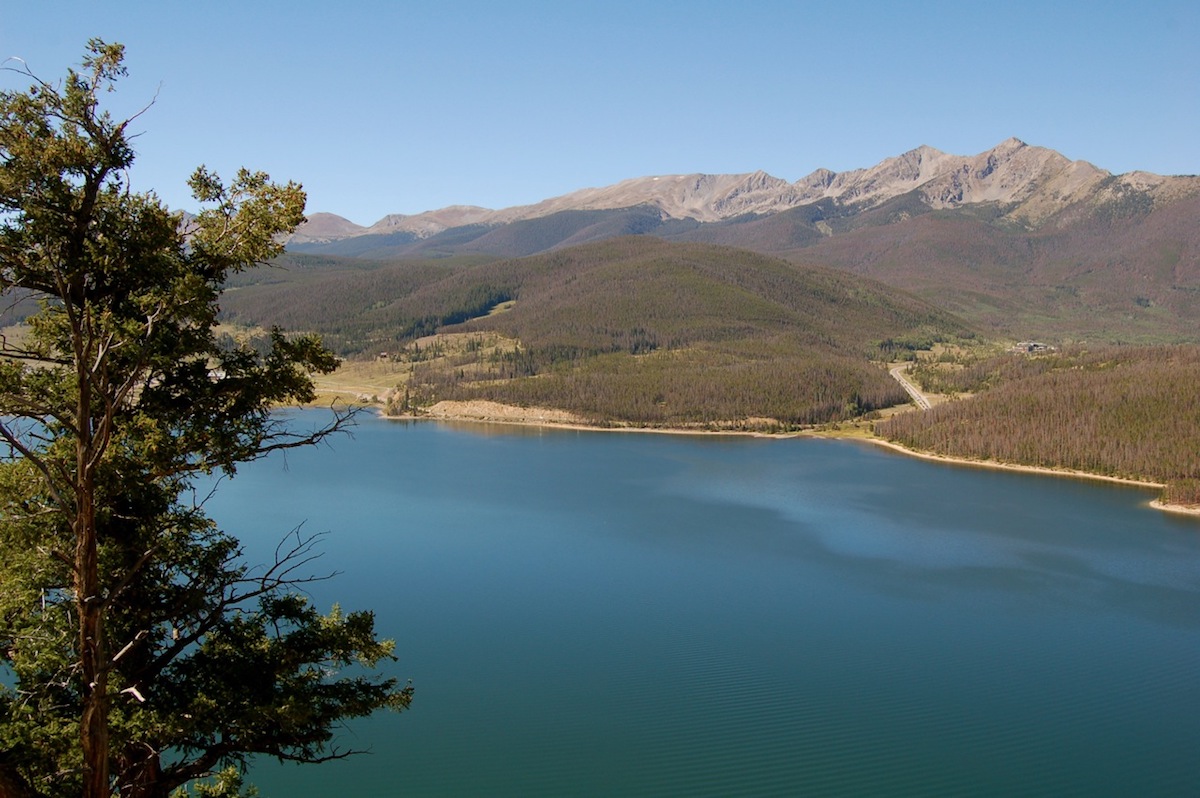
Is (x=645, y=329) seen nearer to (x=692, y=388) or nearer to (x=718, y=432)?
(x=692, y=388)

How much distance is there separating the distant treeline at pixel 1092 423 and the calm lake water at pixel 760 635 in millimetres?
6188

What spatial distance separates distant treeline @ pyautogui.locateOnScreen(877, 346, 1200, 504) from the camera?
67438 mm

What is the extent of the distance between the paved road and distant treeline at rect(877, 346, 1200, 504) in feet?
33.5

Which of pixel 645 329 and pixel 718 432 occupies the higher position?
pixel 645 329

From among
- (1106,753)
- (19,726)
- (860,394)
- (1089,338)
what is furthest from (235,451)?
(1089,338)

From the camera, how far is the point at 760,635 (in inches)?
1250

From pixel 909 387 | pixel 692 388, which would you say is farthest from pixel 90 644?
pixel 909 387

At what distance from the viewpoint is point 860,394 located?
107 metres

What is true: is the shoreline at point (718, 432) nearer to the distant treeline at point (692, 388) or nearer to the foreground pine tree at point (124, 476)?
the distant treeline at point (692, 388)

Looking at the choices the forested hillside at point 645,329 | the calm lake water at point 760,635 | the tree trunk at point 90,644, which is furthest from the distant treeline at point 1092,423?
the tree trunk at point 90,644

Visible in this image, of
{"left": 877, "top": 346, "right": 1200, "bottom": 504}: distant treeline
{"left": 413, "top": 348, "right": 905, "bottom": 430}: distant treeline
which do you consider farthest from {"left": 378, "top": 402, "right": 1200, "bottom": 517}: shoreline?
{"left": 413, "top": 348, "right": 905, "bottom": 430}: distant treeline

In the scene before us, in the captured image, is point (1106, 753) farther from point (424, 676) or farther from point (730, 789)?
point (424, 676)

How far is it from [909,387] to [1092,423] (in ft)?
136

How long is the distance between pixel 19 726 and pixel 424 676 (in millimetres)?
21576
